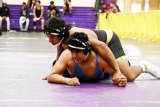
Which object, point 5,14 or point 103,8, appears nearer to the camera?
point 103,8

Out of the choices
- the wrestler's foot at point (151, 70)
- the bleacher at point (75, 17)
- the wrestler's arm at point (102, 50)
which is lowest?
the bleacher at point (75, 17)

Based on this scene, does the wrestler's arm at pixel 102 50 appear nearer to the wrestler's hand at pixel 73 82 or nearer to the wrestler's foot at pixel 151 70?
the wrestler's hand at pixel 73 82

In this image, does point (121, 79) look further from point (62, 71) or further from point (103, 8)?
point (103, 8)

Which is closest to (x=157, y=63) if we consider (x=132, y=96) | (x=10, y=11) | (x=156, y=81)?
(x=156, y=81)

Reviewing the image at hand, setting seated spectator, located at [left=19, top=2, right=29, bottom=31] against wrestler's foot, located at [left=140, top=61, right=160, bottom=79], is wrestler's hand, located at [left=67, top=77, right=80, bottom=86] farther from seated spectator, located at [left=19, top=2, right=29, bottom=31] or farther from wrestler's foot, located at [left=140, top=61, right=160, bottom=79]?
seated spectator, located at [left=19, top=2, right=29, bottom=31]

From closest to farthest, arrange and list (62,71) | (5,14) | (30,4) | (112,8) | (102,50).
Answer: (102,50)
(62,71)
(112,8)
(5,14)
(30,4)

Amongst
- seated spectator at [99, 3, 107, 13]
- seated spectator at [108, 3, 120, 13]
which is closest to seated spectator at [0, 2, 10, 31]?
seated spectator at [99, 3, 107, 13]

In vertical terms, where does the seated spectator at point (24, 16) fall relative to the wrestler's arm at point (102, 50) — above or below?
below

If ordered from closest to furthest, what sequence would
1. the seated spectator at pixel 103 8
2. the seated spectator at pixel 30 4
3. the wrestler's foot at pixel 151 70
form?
the wrestler's foot at pixel 151 70
the seated spectator at pixel 103 8
the seated spectator at pixel 30 4

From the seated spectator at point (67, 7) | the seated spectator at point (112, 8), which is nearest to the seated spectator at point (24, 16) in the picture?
the seated spectator at point (67, 7)

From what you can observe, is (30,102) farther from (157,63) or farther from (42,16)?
(42,16)

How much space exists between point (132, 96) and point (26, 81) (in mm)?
1419

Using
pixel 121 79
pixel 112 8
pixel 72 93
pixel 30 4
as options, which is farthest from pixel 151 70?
pixel 30 4

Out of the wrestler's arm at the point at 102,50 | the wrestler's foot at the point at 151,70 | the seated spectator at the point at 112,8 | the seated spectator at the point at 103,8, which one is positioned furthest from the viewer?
the seated spectator at the point at 103,8
